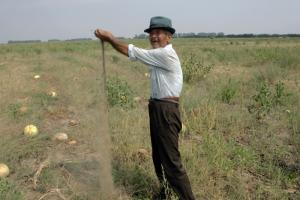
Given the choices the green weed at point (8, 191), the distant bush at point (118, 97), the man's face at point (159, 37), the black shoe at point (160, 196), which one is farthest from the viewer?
the distant bush at point (118, 97)

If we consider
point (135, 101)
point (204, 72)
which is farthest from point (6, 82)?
point (204, 72)

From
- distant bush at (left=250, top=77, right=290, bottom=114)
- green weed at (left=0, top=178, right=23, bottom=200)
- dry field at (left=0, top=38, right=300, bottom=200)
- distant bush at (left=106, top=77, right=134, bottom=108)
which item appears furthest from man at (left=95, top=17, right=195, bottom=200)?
distant bush at (left=106, top=77, right=134, bottom=108)

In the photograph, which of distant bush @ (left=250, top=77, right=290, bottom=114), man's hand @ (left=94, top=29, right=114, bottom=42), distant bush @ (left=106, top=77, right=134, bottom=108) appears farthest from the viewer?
distant bush @ (left=106, top=77, right=134, bottom=108)

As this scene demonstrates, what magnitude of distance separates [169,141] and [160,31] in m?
0.98

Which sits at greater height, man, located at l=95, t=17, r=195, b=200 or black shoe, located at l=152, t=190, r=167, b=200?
man, located at l=95, t=17, r=195, b=200

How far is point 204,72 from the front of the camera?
1088cm

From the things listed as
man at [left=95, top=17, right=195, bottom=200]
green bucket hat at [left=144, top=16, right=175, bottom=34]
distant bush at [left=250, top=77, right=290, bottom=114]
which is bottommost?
distant bush at [left=250, top=77, right=290, bottom=114]

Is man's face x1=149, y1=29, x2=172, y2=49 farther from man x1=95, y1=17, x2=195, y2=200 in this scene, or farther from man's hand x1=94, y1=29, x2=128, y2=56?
man's hand x1=94, y1=29, x2=128, y2=56

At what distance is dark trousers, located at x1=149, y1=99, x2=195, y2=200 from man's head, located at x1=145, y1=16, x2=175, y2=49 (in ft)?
1.72

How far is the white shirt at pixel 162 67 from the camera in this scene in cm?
322

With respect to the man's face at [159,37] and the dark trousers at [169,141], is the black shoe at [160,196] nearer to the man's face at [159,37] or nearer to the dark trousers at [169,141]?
the dark trousers at [169,141]

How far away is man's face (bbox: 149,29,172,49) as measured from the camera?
3.32 meters

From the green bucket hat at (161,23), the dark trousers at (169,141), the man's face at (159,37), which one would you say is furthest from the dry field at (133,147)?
the green bucket hat at (161,23)

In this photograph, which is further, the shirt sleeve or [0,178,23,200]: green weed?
[0,178,23,200]: green weed
